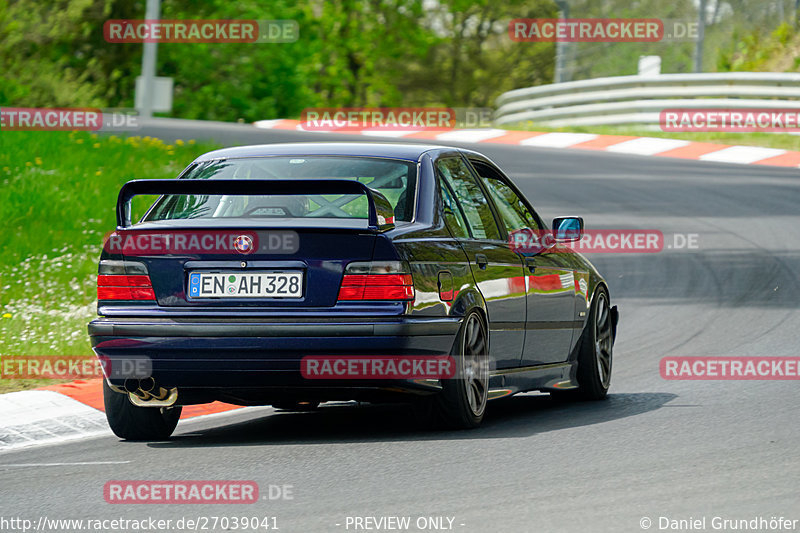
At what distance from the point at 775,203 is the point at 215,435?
39.3 ft

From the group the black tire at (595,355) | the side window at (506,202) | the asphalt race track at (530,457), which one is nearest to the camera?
the asphalt race track at (530,457)

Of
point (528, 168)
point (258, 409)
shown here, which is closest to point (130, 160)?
point (528, 168)

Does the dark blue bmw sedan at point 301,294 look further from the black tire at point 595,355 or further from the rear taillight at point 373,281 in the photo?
the black tire at point 595,355

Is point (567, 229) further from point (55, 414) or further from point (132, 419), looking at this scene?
point (55, 414)

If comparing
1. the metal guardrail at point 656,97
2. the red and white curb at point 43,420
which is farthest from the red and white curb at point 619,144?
the red and white curb at point 43,420

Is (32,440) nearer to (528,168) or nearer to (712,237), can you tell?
(712,237)

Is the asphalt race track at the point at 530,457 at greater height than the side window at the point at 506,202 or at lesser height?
lesser

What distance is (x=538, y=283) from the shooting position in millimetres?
8172

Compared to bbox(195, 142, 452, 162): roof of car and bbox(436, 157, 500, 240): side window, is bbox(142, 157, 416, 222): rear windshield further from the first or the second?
bbox(436, 157, 500, 240): side window

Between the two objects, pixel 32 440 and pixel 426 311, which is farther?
pixel 32 440

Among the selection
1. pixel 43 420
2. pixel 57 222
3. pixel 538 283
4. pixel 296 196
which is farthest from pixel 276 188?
pixel 57 222

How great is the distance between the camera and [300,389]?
6871mm

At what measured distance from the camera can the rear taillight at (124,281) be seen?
22.7 feet

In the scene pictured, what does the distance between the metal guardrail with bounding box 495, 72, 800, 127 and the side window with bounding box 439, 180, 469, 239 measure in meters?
18.2
